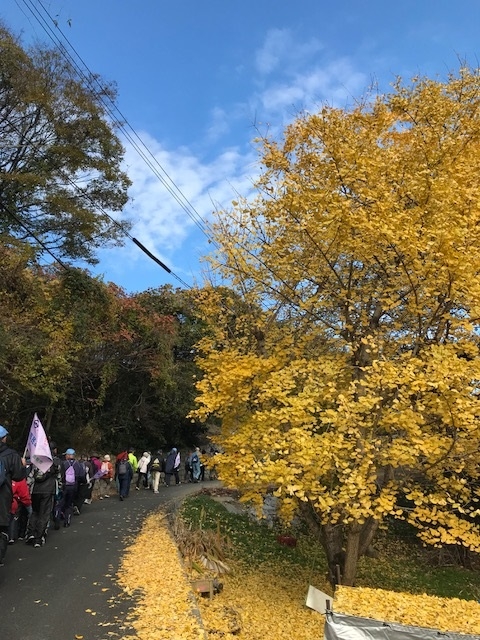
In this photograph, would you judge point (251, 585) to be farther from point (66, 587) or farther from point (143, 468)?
point (143, 468)

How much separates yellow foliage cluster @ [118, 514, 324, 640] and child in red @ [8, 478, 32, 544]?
1.87 meters

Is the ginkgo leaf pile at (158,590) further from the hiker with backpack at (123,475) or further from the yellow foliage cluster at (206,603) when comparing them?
the hiker with backpack at (123,475)

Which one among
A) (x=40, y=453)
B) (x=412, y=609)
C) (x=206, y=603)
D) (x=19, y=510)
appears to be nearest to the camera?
(x=412, y=609)

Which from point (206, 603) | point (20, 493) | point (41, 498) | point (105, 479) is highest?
point (20, 493)

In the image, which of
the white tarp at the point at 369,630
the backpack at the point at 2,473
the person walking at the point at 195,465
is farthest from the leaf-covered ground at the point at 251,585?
the person walking at the point at 195,465

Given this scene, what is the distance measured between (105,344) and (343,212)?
503 inches

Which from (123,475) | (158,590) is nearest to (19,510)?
(158,590)

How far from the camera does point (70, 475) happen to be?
992 cm

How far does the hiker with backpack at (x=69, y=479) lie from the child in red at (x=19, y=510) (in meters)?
1.24

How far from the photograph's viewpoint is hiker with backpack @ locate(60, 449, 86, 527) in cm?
988

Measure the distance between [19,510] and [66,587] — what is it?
2.69m

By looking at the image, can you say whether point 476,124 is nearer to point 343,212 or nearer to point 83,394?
point 343,212

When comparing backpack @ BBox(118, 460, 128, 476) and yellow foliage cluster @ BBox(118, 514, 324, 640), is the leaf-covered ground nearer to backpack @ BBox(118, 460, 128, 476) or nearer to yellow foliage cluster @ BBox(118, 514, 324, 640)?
yellow foliage cluster @ BBox(118, 514, 324, 640)

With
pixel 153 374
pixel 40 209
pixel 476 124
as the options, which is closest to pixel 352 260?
pixel 476 124
